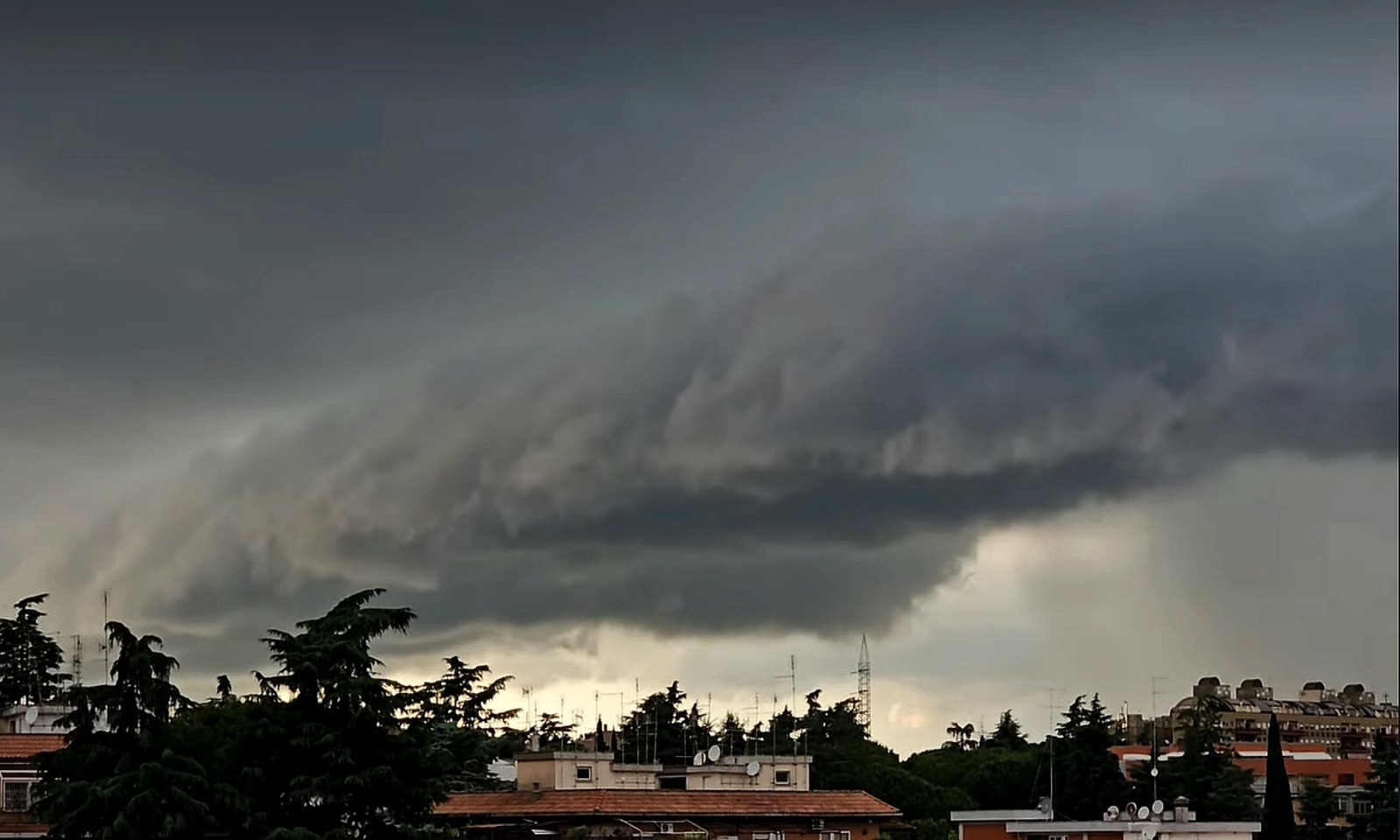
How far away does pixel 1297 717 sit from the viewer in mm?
184625

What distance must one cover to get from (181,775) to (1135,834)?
3512 cm

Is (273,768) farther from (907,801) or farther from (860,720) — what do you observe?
(860,720)

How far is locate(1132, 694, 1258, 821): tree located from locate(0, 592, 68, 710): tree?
43.3 meters

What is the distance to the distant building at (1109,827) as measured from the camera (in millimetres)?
70938

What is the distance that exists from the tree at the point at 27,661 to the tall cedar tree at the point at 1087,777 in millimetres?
37906

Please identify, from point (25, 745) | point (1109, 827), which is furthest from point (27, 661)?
point (1109, 827)

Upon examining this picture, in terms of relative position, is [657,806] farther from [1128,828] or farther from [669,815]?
[1128,828]

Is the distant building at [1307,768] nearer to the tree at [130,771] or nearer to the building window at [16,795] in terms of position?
the building window at [16,795]

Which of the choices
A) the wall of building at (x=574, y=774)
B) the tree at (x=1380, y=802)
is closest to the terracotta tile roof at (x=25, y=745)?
the wall of building at (x=574, y=774)

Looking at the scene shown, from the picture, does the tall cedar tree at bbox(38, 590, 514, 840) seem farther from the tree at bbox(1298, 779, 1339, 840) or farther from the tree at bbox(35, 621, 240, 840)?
the tree at bbox(1298, 779, 1339, 840)

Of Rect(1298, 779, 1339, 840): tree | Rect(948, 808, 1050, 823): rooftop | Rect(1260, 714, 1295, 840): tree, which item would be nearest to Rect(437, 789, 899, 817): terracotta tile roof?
Rect(948, 808, 1050, 823): rooftop

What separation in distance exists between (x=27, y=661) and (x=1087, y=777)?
42.3 metres

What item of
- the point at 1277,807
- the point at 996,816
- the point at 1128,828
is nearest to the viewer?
the point at 1128,828

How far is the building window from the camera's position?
192ft
